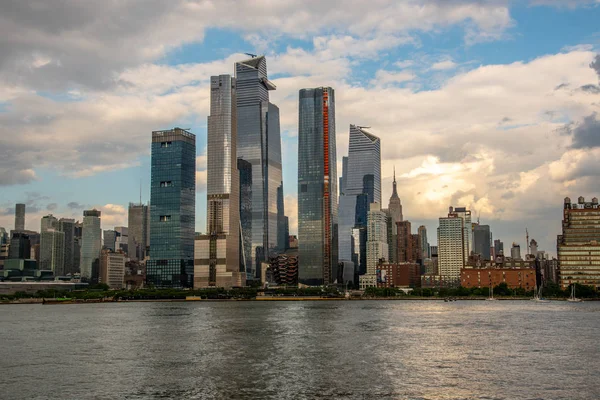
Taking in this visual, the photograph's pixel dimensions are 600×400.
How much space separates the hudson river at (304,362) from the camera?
222 ft

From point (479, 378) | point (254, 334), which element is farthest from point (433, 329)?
point (479, 378)

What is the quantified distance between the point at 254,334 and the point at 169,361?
37.1 m

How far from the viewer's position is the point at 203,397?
211ft

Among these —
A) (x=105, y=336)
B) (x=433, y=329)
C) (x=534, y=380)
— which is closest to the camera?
(x=534, y=380)

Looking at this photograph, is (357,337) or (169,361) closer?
(169,361)

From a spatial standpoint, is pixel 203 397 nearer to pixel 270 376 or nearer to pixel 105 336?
pixel 270 376

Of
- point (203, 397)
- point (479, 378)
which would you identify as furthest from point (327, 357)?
point (203, 397)

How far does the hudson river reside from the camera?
2665 inches

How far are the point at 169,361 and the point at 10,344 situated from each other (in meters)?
39.4

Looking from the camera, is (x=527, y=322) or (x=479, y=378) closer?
(x=479, y=378)

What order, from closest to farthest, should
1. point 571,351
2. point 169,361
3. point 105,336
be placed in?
1. point 169,361
2. point 571,351
3. point 105,336

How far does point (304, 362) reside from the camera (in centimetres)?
8675

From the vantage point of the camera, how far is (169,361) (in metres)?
89.0

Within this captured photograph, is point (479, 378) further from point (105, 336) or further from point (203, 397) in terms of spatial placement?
point (105, 336)
